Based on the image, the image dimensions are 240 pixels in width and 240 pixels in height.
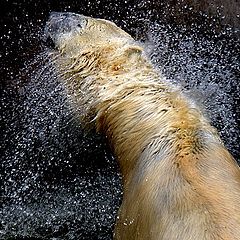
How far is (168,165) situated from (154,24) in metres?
1.48

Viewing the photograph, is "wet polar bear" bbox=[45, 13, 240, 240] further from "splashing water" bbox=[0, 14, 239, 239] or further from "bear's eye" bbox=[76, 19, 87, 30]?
"splashing water" bbox=[0, 14, 239, 239]

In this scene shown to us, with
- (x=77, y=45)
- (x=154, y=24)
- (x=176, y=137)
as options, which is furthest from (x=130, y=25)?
(x=176, y=137)

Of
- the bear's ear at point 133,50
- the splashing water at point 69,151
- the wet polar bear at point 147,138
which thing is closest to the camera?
the wet polar bear at point 147,138

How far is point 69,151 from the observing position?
4.12 meters

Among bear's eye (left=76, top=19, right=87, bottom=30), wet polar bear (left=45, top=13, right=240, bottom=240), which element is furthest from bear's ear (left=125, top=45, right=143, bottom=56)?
bear's eye (left=76, top=19, right=87, bottom=30)

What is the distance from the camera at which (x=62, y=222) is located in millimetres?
4016

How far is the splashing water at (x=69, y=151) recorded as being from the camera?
4.00 meters

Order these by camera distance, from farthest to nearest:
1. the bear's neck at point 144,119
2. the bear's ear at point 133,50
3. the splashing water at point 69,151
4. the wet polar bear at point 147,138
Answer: the splashing water at point 69,151 < the bear's ear at point 133,50 < the bear's neck at point 144,119 < the wet polar bear at point 147,138

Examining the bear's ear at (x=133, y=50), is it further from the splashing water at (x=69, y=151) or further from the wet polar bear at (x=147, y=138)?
the splashing water at (x=69, y=151)

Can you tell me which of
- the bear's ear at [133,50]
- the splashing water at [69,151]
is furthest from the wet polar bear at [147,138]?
the splashing water at [69,151]

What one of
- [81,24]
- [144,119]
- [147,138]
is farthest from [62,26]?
[147,138]

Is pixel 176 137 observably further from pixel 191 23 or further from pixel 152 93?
pixel 191 23

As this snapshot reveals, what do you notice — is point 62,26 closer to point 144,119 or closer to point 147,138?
point 144,119

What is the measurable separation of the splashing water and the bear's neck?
46 cm
